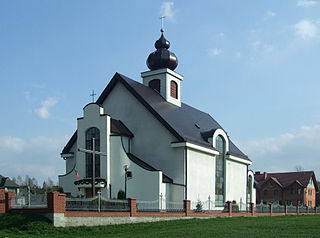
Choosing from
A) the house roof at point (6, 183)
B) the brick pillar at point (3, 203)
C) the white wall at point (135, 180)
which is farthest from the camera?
the house roof at point (6, 183)

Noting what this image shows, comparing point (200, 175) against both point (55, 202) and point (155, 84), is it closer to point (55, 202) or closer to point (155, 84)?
point (155, 84)

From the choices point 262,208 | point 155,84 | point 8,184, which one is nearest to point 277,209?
point 262,208

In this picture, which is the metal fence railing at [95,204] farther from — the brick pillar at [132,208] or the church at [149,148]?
the church at [149,148]

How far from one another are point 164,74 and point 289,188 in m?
39.2

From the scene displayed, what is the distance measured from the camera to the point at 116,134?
24.6 m

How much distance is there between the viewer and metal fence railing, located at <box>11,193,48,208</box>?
1689 cm

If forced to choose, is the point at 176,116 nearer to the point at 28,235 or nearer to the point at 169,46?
the point at 169,46

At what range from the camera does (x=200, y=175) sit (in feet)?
87.9

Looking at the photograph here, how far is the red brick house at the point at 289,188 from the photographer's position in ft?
200

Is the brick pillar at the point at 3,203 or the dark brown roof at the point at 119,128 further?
the dark brown roof at the point at 119,128

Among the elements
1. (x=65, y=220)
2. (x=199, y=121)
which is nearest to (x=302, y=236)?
(x=65, y=220)

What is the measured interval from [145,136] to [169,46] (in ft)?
30.8

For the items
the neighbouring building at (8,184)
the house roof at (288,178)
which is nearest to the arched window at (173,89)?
the house roof at (288,178)

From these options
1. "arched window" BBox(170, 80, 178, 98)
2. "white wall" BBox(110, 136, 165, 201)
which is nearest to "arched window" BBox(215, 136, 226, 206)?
"arched window" BBox(170, 80, 178, 98)
